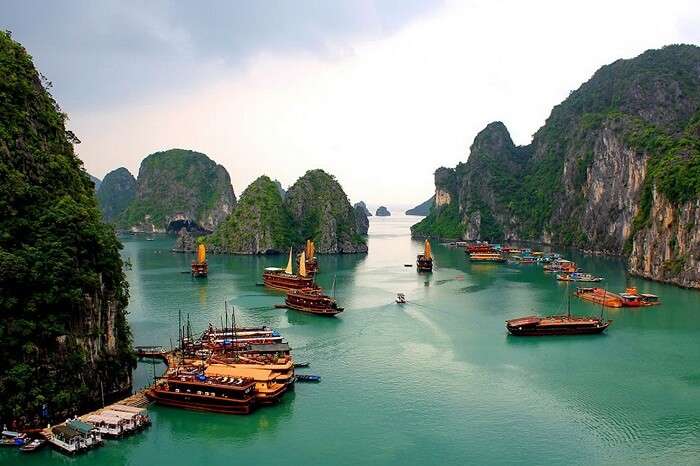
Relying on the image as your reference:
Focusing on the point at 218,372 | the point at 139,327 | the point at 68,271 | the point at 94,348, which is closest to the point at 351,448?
the point at 218,372

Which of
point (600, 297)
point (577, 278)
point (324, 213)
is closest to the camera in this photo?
point (600, 297)

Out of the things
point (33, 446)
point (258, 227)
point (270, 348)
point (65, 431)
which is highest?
point (258, 227)

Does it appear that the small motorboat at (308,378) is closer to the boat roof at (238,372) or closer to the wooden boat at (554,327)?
the boat roof at (238,372)

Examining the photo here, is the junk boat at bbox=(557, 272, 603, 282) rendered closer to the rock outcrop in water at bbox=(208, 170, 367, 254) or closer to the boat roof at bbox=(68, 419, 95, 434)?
the rock outcrop in water at bbox=(208, 170, 367, 254)

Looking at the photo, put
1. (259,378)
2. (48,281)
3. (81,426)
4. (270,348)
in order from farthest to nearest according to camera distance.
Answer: (270,348) → (259,378) → (48,281) → (81,426)

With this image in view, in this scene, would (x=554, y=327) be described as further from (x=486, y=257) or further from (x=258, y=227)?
(x=258, y=227)

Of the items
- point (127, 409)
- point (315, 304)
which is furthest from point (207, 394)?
point (315, 304)

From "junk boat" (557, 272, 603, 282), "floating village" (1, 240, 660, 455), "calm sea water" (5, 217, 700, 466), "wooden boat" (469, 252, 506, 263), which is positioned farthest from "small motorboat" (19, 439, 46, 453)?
"wooden boat" (469, 252, 506, 263)
